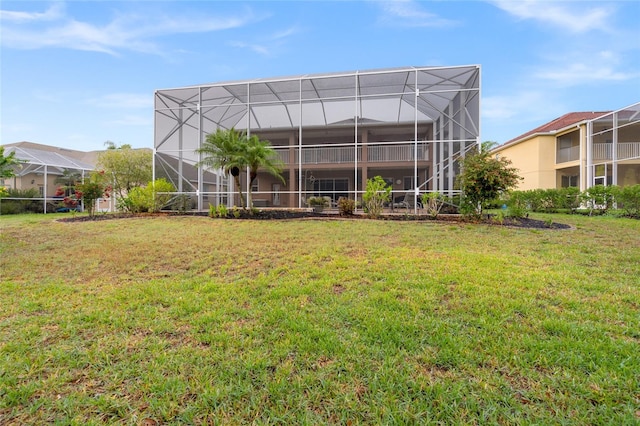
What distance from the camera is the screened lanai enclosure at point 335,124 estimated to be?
13398 millimetres

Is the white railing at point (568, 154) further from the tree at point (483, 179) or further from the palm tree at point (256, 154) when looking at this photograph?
the palm tree at point (256, 154)

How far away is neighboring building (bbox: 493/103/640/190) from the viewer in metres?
17.0

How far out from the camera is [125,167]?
20031 millimetres

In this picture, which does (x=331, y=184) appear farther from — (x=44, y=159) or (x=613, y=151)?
(x=44, y=159)

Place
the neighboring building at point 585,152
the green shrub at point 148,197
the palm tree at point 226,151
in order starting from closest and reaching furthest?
the palm tree at point 226,151
the green shrub at point 148,197
the neighboring building at point 585,152

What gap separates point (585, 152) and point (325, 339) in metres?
23.1

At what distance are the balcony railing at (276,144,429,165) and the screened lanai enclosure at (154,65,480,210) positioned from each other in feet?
0.20

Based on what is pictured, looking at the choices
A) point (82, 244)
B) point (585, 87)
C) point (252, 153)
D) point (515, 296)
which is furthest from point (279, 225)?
point (585, 87)

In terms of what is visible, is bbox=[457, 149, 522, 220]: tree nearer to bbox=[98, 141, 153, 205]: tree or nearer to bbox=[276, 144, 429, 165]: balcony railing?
bbox=[276, 144, 429, 165]: balcony railing

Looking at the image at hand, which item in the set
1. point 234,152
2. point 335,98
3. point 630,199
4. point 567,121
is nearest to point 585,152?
point 567,121

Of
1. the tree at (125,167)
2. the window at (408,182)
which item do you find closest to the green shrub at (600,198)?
the window at (408,182)

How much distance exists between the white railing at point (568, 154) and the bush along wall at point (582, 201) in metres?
8.95

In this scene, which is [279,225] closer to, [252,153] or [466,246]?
[252,153]

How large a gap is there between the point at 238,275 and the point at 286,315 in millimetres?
1603
